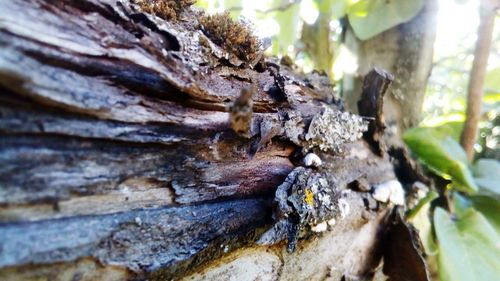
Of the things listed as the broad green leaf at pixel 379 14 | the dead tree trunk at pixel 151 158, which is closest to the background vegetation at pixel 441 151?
the broad green leaf at pixel 379 14

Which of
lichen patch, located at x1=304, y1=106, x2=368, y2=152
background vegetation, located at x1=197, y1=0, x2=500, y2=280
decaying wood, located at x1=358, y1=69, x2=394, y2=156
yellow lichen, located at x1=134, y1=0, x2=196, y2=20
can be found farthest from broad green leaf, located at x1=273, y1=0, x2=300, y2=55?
yellow lichen, located at x1=134, y1=0, x2=196, y2=20

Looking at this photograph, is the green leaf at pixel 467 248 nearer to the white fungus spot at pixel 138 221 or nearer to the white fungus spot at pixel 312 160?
the white fungus spot at pixel 312 160

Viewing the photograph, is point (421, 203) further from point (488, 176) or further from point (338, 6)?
point (338, 6)

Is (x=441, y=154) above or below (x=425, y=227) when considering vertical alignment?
above

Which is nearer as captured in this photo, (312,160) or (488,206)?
(312,160)

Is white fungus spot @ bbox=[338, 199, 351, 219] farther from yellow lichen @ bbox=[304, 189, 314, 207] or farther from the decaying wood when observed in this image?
the decaying wood

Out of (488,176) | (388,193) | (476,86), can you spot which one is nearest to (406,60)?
(476,86)
